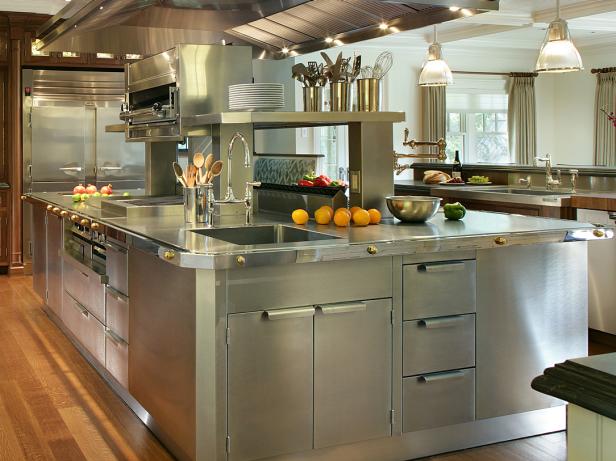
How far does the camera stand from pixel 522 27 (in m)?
9.27

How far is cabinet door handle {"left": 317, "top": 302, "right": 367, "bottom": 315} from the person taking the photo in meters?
3.09

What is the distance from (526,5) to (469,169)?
198 centimetres

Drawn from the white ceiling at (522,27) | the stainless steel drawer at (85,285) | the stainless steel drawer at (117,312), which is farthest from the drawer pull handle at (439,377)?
the white ceiling at (522,27)

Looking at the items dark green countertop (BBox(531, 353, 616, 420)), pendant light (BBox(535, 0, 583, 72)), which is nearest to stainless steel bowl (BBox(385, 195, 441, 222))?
pendant light (BBox(535, 0, 583, 72))

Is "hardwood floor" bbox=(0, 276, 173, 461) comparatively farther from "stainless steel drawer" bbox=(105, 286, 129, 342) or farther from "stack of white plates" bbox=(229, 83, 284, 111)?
"stack of white plates" bbox=(229, 83, 284, 111)

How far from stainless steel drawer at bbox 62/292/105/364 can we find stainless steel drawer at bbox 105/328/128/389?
0.11 meters

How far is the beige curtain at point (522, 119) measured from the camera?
1244 centimetres

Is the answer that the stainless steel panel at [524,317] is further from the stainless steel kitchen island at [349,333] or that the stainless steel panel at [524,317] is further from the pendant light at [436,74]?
the pendant light at [436,74]

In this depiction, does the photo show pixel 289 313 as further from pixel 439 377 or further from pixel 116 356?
pixel 116 356

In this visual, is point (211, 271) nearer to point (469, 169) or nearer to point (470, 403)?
point (470, 403)

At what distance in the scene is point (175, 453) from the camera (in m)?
3.34

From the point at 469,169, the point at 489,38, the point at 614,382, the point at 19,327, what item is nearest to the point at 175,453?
the point at 614,382

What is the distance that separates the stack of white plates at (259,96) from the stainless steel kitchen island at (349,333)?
1.86ft

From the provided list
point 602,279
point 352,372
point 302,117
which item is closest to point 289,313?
point 352,372
